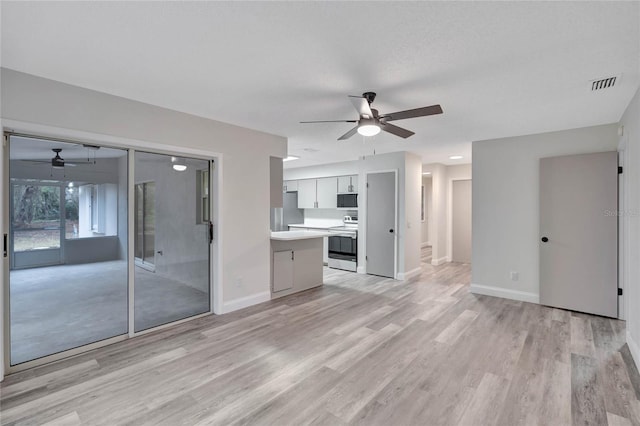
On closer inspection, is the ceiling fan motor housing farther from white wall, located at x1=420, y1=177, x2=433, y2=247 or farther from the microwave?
white wall, located at x1=420, y1=177, x2=433, y2=247

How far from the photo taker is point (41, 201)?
2744 millimetres

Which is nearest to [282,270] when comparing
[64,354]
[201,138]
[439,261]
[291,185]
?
[201,138]

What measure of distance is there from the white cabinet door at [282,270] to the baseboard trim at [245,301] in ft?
0.67

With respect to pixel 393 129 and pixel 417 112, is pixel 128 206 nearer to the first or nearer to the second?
pixel 393 129

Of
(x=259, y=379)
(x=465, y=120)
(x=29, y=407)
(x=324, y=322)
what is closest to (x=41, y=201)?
(x=29, y=407)

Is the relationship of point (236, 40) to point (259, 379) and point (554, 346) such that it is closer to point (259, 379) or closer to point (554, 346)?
point (259, 379)

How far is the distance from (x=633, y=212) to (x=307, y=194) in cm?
589

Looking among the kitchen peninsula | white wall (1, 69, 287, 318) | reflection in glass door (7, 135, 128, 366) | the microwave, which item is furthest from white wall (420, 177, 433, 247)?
reflection in glass door (7, 135, 128, 366)

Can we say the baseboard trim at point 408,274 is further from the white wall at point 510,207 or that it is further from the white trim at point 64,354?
the white trim at point 64,354

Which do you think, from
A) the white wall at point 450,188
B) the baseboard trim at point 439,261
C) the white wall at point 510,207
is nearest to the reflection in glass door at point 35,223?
the white wall at point 510,207

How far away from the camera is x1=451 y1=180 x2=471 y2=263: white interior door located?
750cm

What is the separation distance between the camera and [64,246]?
116 inches

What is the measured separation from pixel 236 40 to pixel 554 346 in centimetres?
397

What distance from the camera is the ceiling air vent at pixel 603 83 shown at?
102 inches
